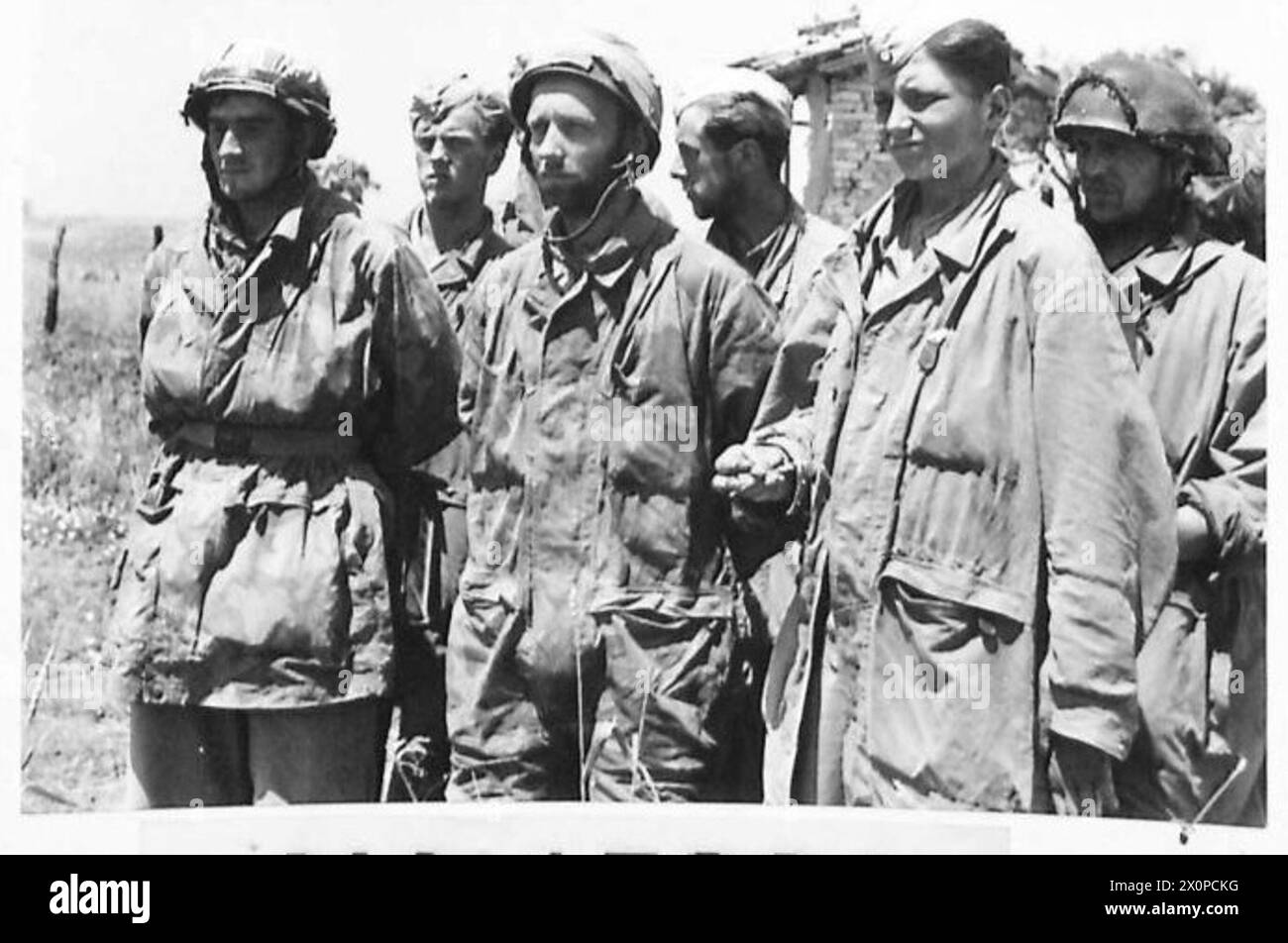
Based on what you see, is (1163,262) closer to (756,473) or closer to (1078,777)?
(756,473)

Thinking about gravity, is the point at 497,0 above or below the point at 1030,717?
above

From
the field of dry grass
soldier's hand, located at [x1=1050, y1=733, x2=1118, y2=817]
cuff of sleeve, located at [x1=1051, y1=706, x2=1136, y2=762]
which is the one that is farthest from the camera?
the field of dry grass

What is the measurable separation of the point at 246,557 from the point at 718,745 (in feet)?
4.82

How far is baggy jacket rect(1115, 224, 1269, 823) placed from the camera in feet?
33.8

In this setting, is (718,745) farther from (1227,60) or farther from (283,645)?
(1227,60)

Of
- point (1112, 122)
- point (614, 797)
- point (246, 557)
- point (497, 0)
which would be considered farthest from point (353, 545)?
point (1112, 122)

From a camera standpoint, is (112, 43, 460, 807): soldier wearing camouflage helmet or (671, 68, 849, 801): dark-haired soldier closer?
(112, 43, 460, 807): soldier wearing camouflage helmet

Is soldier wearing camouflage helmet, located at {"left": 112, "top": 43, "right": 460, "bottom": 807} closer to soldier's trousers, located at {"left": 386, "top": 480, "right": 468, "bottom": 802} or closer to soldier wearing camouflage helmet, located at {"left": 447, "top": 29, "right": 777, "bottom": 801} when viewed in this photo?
soldier's trousers, located at {"left": 386, "top": 480, "right": 468, "bottom": 802}

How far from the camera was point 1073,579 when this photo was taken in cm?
989

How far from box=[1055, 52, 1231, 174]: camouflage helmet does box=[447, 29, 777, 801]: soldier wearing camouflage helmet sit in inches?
43.6

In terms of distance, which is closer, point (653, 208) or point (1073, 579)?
point (1073, 579)

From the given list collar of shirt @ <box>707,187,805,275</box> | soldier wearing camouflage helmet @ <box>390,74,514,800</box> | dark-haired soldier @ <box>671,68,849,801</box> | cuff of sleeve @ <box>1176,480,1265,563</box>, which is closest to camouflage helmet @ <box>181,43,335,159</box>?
A: soldier wearing camouflage helmet @ <box>390,74,514,800</box>
